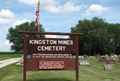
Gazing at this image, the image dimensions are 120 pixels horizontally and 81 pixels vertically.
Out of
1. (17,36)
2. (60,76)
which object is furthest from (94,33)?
(60,76)

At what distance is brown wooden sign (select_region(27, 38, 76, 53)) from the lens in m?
7.97

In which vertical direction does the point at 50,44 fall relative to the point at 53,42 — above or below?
below

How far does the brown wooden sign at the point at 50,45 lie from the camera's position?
797 centimetres

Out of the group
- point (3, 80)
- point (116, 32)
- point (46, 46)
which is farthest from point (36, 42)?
point (116, 32)

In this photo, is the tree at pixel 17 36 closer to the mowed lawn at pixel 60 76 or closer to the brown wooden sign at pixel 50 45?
the mowed lawn at pixel 60 76

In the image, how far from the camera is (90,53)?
64250 mm

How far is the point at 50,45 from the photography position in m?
8.13

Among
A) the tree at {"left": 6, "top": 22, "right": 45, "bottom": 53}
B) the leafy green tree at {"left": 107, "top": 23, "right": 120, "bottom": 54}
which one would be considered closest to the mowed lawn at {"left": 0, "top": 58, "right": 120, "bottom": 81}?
the tree at {"left": 6, "top": 22, "right": 45, "bottom": 53}

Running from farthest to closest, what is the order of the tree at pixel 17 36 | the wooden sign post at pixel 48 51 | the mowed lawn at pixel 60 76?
the tree at pixel 17 36 < the mowed lawn at pixel 60 76 < the wooden sign post at pixel 48 51

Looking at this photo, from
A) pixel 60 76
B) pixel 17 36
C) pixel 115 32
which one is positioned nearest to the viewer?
pixel 60 76

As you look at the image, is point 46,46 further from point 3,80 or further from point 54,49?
point 3,80

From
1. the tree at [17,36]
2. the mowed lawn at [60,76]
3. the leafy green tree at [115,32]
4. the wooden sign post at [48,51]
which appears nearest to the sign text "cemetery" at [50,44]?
the wooden sign post at [48,51]

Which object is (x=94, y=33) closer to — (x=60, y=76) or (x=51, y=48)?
(x=60, y=76)

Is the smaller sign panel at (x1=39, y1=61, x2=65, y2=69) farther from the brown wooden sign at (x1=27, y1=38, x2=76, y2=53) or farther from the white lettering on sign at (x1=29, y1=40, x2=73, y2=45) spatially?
the white lettering on sign at (x1=29, y1=40, x2=73, y2=45)
